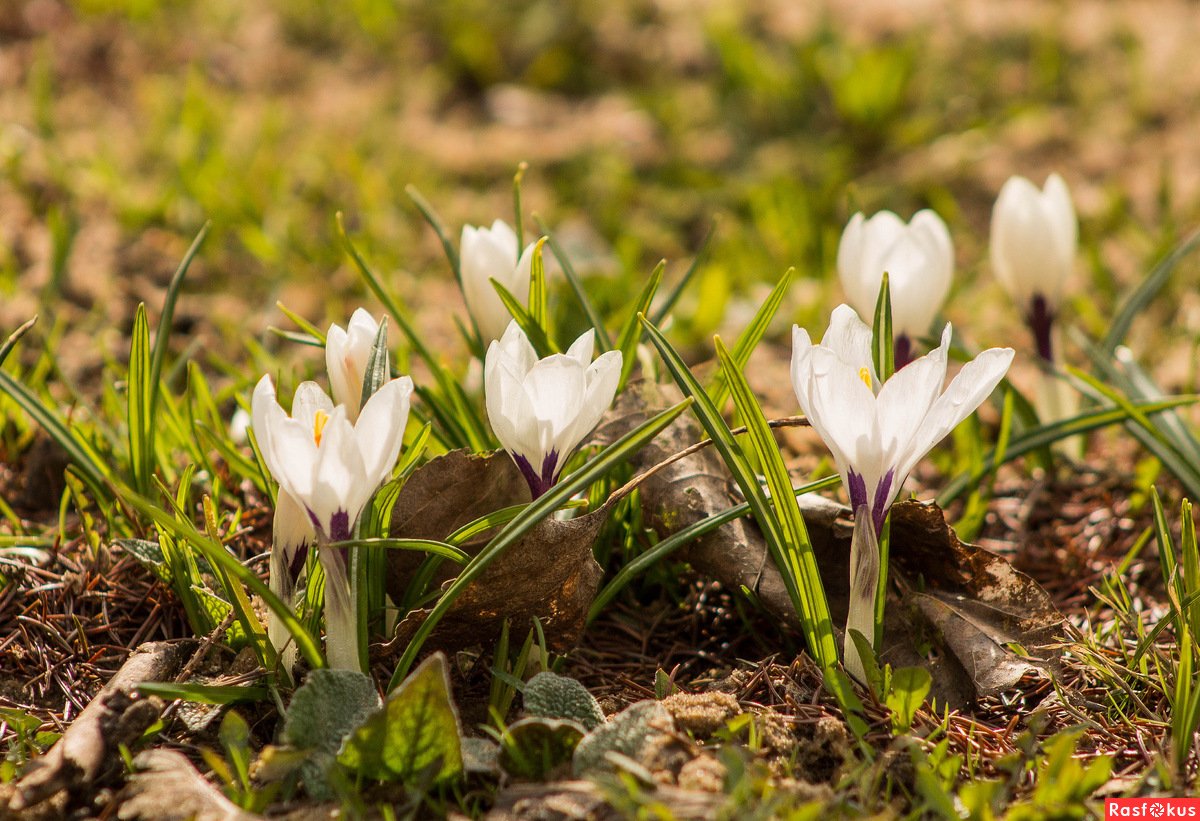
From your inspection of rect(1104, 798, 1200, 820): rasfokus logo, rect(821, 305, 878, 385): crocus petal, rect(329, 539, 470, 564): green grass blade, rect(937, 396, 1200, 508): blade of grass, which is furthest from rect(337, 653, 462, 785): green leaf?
rect(937, 396, 1200, 508): blade of grass

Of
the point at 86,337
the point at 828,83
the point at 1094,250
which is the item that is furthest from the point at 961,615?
the point at 828,83

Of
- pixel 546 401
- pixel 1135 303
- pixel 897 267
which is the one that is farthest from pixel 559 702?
pixel 1135 303

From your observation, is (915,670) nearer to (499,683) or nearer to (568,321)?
(499,683)

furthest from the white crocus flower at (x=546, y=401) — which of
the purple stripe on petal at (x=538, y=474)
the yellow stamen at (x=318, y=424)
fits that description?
the yellow stamen at (x=318, y=424)

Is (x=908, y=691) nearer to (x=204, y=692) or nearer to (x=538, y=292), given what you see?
(x=538, y=292)

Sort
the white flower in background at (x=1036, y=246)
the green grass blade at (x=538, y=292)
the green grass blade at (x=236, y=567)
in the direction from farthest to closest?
1. the white flower in background at (x=1036, y=246)
2. the green grass blade at (x=538, y=292)
3. the green grass blade at (x=236, y=567)

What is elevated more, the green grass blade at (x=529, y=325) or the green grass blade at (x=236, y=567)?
the green grass blade at (x=529, y=325)

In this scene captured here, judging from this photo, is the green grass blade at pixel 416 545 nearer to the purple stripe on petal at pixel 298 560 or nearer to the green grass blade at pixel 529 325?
the purple stripe on petal at pixel 298 560
